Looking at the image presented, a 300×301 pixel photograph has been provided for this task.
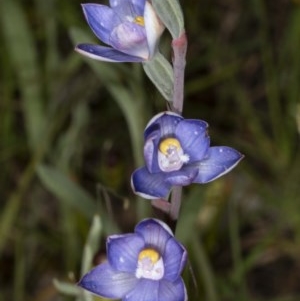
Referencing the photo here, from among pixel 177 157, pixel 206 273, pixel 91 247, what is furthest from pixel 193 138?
pixel 206 273

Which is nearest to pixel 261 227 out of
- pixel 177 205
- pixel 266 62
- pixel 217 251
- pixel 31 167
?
pixel 217 251

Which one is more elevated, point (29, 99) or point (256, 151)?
point (29, 99)

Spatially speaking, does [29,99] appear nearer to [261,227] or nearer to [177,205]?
[261,227]

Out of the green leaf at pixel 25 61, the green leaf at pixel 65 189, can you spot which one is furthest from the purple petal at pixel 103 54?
the green leaf at pixel 25 61

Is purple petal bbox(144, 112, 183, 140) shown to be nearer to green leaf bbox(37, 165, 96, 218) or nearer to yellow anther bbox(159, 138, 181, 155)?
yellow anther bbox(159, 138, 181, 155)

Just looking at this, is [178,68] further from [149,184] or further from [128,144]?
[128,144]

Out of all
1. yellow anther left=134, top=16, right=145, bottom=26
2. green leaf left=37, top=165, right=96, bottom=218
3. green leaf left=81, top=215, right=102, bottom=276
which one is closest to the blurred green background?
green leaf left=37, top=165, right=96, bottom=218

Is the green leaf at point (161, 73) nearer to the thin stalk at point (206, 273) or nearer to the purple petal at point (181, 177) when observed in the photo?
the purple petal at point (181, 177)
